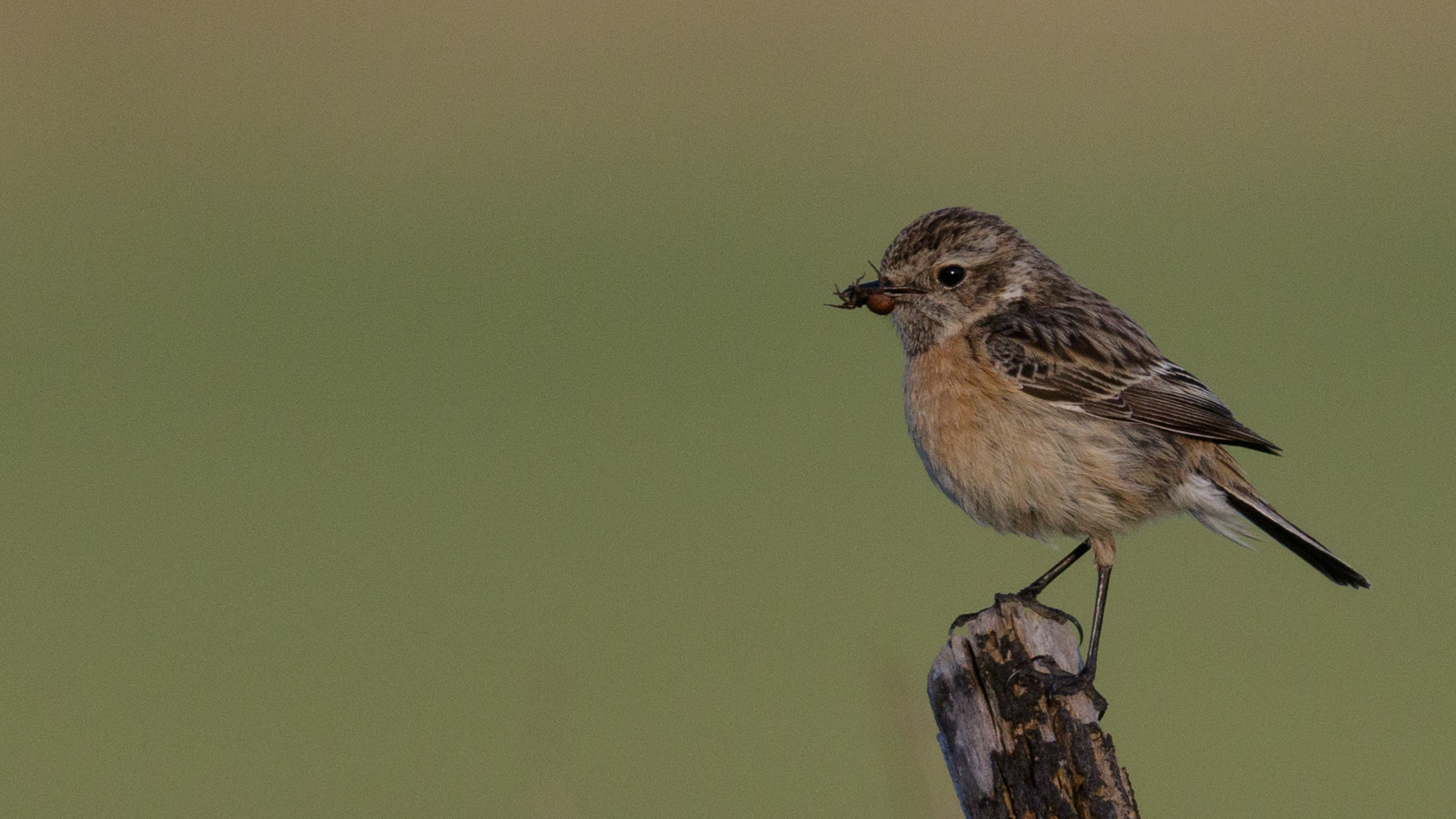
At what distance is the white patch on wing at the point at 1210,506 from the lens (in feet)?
21.2

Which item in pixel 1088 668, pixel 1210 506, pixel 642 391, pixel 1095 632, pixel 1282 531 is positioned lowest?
pixel 1088 668

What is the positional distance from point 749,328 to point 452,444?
4.03m

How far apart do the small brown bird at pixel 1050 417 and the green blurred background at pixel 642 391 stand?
1.14 metres

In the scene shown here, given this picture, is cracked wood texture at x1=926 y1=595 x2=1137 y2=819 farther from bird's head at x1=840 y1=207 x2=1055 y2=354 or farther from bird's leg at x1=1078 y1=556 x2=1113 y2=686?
bird's head at x1=840 y1=207 x2=1055 y2=354

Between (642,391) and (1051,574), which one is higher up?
(642,391)

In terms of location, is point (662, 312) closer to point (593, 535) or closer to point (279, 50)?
point (593, 535)

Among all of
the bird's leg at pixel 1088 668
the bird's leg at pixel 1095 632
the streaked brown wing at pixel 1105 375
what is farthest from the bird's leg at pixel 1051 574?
the streaked brown wing at pixel 1105 375

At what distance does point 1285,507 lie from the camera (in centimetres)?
1326

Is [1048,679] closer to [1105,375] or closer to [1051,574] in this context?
[1051,574]

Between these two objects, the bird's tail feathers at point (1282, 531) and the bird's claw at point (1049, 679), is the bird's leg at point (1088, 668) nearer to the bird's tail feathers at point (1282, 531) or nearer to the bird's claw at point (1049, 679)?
the bird's claw at point (1049, 679)

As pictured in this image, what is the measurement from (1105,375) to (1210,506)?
59cm

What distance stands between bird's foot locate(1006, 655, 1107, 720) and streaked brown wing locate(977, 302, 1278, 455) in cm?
163

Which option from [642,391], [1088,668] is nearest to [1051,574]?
[1088,668]

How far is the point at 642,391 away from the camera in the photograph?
18000 mm
